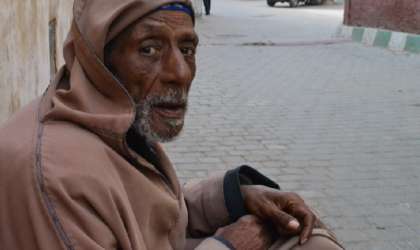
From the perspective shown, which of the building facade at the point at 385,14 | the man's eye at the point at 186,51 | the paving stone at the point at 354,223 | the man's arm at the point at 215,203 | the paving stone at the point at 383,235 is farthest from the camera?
the building facade at the point at 385,14

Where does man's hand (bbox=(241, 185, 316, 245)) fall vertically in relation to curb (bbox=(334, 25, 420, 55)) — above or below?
above

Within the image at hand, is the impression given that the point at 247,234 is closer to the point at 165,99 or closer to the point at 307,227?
the point at 307,227

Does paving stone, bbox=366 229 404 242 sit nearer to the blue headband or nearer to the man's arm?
the man's arm

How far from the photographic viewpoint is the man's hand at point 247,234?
6.91 feet

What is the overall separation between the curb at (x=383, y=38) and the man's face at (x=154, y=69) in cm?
930

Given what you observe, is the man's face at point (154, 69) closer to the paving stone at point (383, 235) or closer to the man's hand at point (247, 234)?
the man's hand at point (247, 234)

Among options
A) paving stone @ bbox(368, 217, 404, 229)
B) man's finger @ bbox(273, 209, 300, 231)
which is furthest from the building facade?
man's finger @ bbox(273, 209, 300, 231)

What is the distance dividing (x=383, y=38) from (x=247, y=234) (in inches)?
398

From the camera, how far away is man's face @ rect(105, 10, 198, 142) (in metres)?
1.89

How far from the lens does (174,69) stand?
194 centimetres

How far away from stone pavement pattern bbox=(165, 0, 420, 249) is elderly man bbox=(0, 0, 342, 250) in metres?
1.43

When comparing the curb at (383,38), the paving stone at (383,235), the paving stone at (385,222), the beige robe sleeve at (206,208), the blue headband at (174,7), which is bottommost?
the curb at (383,38)

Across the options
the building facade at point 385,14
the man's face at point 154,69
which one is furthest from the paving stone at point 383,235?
the building facade at point 385,14

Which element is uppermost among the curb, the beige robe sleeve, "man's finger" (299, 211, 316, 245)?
"man's finger" (299, 211, 316, 245)
